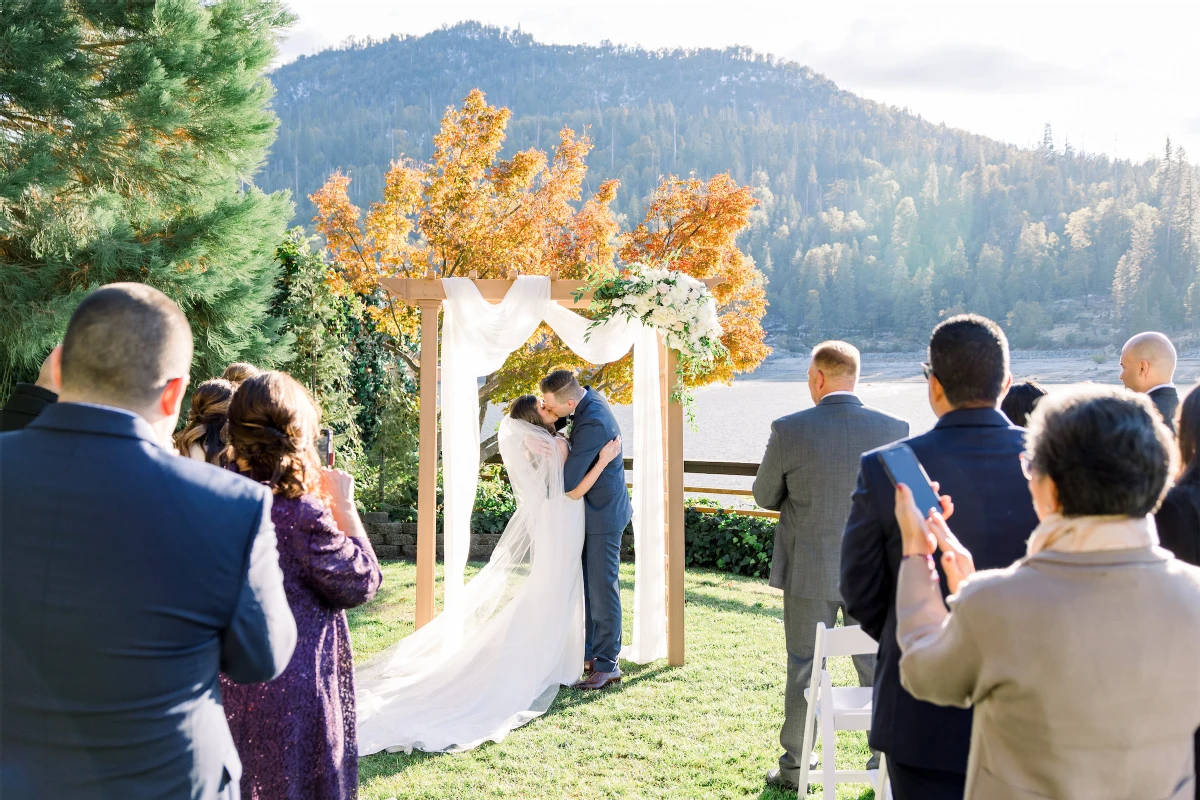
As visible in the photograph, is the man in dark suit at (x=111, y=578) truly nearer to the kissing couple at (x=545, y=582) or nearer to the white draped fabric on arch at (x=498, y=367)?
the kissing couple at (x=545, y=582)

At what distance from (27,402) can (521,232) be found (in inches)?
393

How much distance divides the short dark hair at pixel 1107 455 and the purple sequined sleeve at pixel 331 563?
195 cm

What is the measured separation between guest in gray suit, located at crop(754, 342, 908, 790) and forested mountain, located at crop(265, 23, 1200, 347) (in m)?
21.8

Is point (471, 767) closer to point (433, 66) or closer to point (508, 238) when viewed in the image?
point (508, 238)

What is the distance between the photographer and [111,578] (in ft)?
5.40

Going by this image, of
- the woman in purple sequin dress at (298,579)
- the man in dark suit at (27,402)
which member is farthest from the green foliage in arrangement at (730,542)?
the man in dark suit at (27,402)

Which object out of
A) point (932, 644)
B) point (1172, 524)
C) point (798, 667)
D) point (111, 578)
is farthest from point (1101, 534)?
point (798, 667)

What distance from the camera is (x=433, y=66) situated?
120 metres

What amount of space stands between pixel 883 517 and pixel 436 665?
4.35 meters

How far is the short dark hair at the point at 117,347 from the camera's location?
1.73 metres

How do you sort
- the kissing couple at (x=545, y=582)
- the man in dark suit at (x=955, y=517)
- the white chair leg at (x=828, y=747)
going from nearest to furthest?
the man in dark suit at (x=955, y=517) < the white chair leg at (x=828, y=747) < the kissing couple at (x=545, y=582)

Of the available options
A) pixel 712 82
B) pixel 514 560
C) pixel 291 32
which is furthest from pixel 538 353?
pixel 712 82

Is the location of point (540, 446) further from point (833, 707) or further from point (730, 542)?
point (730, 542)

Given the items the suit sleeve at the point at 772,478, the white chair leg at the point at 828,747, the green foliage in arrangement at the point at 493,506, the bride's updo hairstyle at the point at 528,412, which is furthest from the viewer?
the green foliage in arrangement at the point at 493,506
